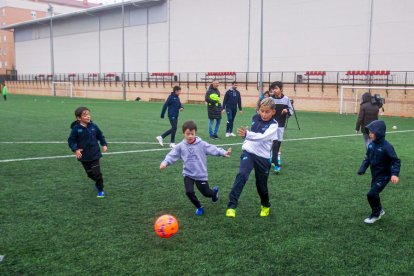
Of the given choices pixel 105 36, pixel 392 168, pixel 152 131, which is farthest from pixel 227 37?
pixel 392 168

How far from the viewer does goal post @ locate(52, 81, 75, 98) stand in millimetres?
62656

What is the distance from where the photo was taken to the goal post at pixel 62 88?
6266cm

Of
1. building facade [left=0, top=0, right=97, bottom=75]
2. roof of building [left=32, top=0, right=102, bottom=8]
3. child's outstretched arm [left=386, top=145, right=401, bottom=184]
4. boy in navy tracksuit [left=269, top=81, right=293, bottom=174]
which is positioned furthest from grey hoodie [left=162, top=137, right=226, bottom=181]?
roof of building [left=32, top=0, right=102, bottom=8]

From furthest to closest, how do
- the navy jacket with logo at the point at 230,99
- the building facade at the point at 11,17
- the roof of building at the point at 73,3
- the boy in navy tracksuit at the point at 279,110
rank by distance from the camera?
1. the roof of building at the point at 73,3
2. the building facade at the point at 11,17
3. the navy jacket with logo at the point at 230,99
4. the boy in navy tracksuit at the point at 279,110

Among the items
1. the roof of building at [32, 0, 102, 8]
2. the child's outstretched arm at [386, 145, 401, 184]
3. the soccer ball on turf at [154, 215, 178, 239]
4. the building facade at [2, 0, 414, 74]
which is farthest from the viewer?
the roof of building at [32, 0, 102, 8]

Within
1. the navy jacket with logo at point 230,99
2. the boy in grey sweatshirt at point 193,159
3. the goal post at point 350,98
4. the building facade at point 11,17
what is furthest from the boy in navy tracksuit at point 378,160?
the building facade at point 11,17

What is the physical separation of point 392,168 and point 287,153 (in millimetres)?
6209

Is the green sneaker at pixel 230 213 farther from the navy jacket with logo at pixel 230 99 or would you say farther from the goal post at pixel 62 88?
the goal post at pixel 62 88

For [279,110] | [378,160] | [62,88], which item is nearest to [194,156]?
[378,160]

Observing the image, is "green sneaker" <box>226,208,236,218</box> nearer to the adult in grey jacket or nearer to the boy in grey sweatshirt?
the boy in grey sweatshirt

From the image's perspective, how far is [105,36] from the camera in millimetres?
57562

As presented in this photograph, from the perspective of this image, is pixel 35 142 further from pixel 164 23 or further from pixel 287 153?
pixel 164 23

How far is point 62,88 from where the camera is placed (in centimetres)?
6438

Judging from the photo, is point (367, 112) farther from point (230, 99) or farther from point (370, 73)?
point (370, 73)
